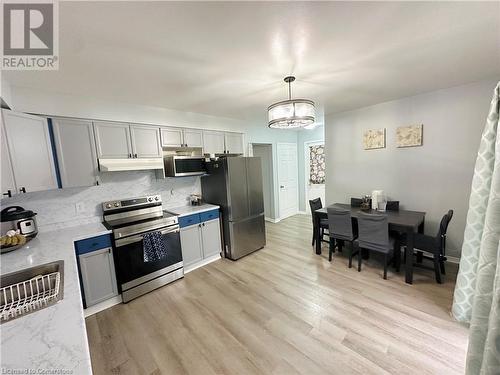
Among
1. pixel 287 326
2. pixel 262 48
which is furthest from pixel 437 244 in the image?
pixel 262 48

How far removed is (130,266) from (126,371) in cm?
111

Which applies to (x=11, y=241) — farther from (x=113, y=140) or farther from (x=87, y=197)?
(x=113, y=140)

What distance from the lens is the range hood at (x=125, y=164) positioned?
8.31ft

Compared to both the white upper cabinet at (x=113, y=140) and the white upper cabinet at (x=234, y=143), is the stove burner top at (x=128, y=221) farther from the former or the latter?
the white upper cabinet at (x=234, y=143)

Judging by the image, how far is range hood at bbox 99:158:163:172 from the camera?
2.53 meters

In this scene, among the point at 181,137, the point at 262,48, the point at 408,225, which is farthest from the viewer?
the point at 181,137

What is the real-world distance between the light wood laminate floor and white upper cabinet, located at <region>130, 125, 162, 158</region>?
193cm

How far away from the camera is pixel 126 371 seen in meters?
1.68

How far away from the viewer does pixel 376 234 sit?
2.69 m

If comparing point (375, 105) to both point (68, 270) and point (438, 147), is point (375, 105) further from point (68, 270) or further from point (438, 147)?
point (68, 270)

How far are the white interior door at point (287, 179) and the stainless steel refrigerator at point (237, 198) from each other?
184cm

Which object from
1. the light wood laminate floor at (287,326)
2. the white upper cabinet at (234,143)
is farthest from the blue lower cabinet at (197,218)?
the white upper cabinet at (234,143)

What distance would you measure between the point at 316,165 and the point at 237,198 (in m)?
3.22

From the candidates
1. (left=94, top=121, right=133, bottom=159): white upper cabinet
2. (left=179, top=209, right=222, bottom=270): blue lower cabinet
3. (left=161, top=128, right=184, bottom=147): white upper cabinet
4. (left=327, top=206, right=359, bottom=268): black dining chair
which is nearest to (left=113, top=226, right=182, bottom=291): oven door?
(left=179, top=209, right=222, bottom=270): blue lower cabinet
